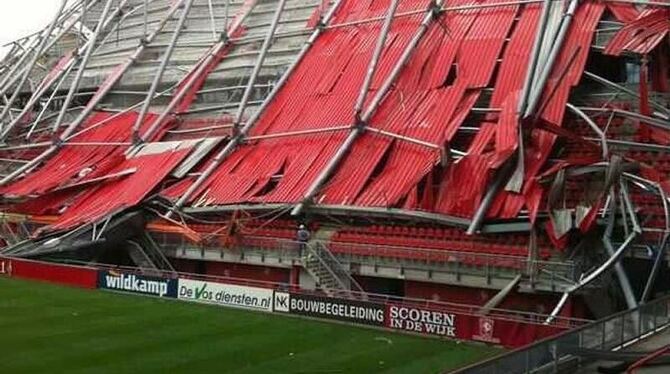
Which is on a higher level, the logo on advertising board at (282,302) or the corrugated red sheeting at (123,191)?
the corrugated red sheeting at (123,191)

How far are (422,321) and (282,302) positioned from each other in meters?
6.05

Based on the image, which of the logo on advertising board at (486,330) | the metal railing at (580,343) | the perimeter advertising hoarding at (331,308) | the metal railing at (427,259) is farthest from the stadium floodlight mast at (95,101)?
the metal railing at (580,343)

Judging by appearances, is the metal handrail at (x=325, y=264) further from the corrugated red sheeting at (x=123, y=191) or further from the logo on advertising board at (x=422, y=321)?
the corrugated red sheeting at (x=123, y=191)

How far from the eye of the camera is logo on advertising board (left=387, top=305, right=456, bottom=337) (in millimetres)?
27027

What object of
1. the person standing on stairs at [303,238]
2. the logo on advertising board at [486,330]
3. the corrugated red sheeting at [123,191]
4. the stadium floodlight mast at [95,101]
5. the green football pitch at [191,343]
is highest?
the stadium floodlight mast at [95,101]

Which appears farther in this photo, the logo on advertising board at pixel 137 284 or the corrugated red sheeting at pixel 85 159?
the corrugated red sheeting at pixel 85 159

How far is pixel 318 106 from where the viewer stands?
143ft

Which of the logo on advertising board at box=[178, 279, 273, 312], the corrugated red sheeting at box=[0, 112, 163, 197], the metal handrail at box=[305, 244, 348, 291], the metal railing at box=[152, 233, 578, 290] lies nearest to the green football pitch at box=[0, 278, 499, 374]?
the logo on advertising board at box=[178, 279, 273, 312]

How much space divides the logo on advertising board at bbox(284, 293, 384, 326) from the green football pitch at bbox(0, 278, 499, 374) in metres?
0.51

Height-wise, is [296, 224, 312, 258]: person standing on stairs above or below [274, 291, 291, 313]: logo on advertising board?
above

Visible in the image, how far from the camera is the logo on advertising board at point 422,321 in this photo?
88.7 feet

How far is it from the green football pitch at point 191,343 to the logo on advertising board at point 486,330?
1.73ft

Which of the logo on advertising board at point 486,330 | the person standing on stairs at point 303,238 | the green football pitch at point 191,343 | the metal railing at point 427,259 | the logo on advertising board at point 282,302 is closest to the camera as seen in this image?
the green football pitch at point 191,343

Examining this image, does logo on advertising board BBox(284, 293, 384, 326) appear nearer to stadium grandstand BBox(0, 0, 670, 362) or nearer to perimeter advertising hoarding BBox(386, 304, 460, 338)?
stadium grandstand BBox(0, 0, 670, 362)
